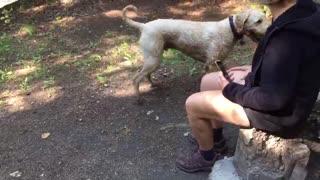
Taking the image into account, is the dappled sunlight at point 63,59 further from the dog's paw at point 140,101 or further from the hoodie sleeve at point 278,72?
the hoodie sleeve at point 278,72

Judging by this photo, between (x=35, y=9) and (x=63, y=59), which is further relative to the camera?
(x=35, y=9)

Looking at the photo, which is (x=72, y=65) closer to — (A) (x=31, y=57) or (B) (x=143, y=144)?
(A) (x=31, y=57)

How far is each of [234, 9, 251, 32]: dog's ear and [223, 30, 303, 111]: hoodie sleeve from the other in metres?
1.66

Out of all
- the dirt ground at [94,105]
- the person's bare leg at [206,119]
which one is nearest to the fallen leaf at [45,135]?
the dirt ground at [94,105]

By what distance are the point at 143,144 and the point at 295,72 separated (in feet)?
6.96

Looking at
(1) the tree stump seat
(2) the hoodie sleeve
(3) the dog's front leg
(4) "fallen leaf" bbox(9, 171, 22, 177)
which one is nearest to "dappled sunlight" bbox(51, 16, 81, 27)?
(3) the dog's front leg

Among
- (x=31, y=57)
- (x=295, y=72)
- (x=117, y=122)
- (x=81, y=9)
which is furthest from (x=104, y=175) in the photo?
(x=81, y=9)

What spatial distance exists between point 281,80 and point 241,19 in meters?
1.89

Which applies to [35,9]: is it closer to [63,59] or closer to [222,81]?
[63,59]

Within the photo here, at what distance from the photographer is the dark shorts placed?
279 centimetres

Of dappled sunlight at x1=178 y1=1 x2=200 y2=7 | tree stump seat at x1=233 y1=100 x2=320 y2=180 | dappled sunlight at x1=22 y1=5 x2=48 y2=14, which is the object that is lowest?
dappled sunlight at x1=22 y1=5 x2=48 y2=14

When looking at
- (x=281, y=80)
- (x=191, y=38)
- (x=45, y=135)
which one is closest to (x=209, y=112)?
(x=281, y=80)

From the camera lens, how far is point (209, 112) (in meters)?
3.24

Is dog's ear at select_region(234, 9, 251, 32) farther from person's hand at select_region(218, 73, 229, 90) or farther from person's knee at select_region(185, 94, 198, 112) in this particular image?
person's knee at select_region(185, 94, 198, 112)
